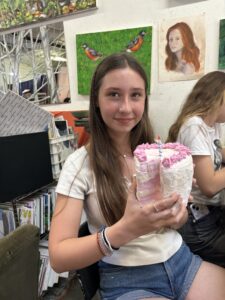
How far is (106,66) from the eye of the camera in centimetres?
87

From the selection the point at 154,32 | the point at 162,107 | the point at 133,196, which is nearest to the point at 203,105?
Answer: the point at 162,107

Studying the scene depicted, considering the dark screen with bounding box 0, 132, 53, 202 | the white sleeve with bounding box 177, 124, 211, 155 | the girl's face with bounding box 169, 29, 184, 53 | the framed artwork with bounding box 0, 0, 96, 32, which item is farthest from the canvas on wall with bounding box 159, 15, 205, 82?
the dark screen with bounding box 0, 132, 53, 202

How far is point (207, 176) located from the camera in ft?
3.70

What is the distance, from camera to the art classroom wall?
1.35m

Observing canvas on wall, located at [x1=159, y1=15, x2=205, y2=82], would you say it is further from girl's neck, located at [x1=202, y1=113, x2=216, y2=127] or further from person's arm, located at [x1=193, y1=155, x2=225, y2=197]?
person's arm, located at [x1=193, y1=155, x2=225, y2=197]

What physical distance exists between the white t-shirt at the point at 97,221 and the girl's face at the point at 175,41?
0.89 meters

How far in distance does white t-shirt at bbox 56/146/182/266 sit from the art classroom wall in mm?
799

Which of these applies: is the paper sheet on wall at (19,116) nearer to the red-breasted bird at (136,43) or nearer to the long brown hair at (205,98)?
the red-breasted bird at (136,43)

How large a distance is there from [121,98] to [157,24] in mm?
818

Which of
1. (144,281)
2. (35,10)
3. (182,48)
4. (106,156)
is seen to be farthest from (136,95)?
(35,10)

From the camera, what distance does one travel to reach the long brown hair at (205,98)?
1242mm

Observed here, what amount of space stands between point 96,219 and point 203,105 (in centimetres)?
75

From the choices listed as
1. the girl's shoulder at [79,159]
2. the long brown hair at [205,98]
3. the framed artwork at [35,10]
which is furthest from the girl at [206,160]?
the framed artwork at [35,10]

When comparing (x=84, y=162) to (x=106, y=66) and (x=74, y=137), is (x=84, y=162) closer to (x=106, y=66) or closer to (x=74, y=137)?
(x=106, y=66)
